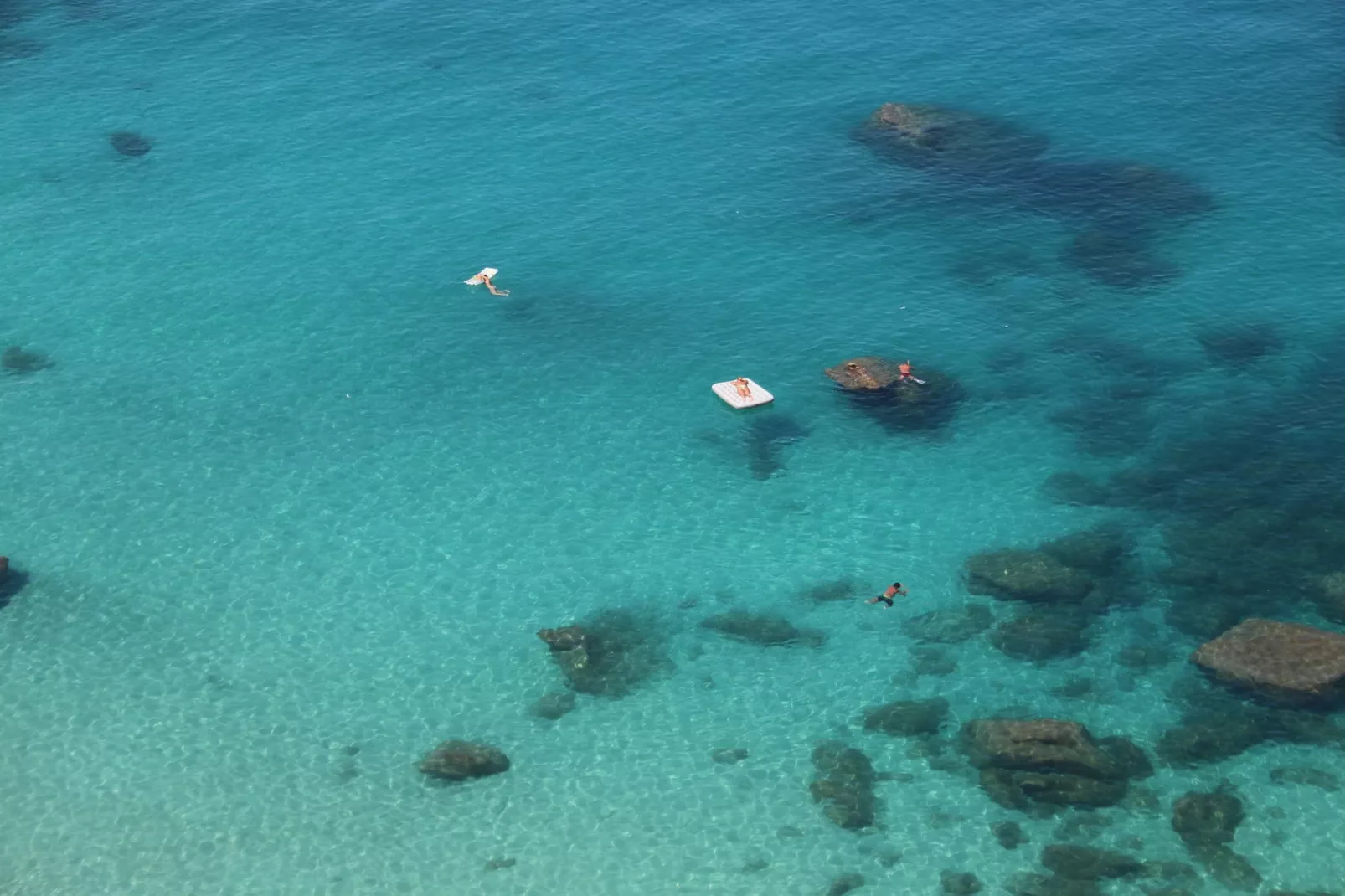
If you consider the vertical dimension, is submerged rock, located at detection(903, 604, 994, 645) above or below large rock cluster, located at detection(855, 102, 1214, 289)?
below

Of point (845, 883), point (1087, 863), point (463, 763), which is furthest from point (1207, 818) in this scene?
point (463, 763)

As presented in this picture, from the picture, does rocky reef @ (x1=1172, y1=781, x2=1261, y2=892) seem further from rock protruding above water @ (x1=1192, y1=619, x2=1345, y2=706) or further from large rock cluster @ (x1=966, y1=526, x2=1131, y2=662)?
large rock cluster @ (x1=966, y1=526, x2=1131, y2=662)

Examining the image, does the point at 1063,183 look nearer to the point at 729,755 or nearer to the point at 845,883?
the point at 729,755

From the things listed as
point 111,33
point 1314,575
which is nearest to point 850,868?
point 1314,575


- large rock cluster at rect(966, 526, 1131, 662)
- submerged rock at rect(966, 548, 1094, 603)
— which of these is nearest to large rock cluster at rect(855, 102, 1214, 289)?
large rock cluster at rect(966, 526, 1131, 662)

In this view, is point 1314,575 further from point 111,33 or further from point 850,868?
point 111,33

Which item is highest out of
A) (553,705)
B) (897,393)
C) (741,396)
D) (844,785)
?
(741,396)
